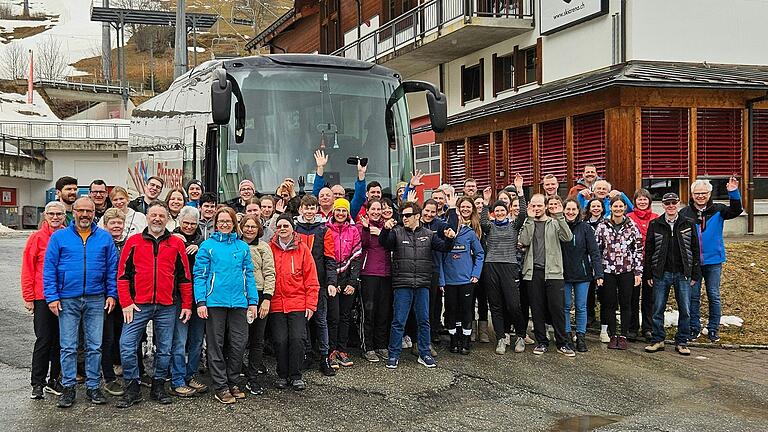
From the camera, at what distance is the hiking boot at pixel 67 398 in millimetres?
6711

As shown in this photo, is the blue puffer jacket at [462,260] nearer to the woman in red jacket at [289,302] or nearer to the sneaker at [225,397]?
the woman in red jacket at [289,302]

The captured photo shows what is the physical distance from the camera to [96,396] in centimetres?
687

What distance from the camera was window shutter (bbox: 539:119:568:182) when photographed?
1944 centimetres

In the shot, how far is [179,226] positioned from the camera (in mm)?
7492

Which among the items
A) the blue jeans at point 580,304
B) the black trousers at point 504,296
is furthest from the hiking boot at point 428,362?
the blue jeans at point 580,304

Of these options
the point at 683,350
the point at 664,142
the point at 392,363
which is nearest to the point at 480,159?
the point at 664,142

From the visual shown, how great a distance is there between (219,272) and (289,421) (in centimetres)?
151

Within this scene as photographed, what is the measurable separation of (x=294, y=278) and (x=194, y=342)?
3.60 ft

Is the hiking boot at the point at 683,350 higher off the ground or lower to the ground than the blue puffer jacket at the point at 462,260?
lower

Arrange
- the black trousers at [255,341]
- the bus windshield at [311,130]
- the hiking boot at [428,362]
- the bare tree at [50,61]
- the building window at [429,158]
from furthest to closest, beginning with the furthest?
the bare tree at [50,61], the building window at [429,158], the bus windshield at [311,130], the hiking boot at [428,362], the black trousers at [255,341]

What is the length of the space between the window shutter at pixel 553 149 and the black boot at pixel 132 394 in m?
14.2

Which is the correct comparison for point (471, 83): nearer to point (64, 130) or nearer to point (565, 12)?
point (565, 12)

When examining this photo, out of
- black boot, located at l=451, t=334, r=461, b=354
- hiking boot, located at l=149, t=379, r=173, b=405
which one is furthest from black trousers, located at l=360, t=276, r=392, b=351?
hiking boot, located at l=149, t=379, r=173, b=405

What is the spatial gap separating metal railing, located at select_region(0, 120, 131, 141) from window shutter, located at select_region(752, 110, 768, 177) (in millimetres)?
42122
